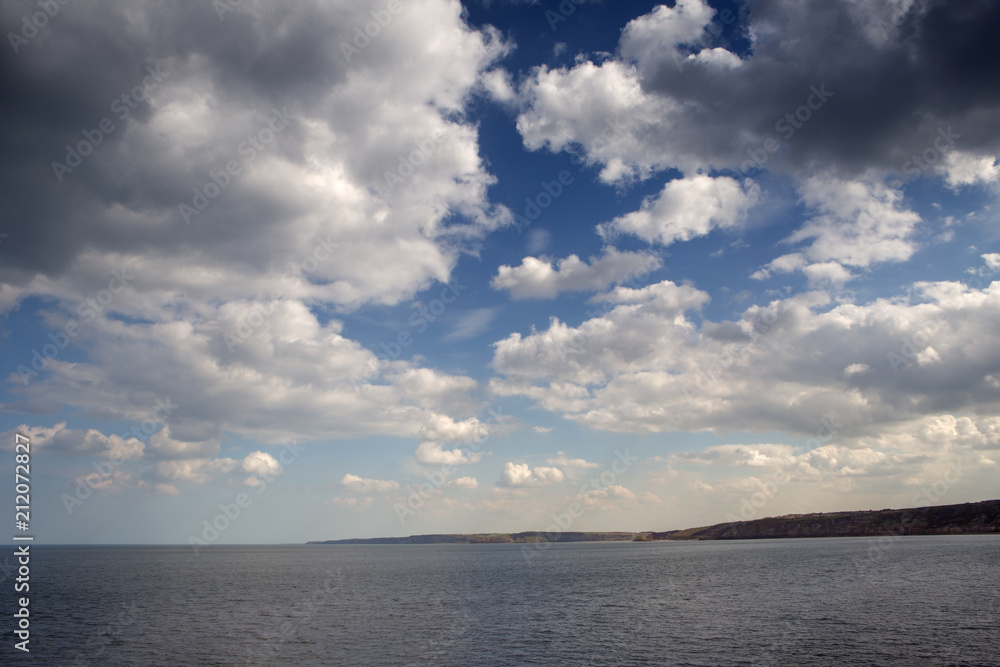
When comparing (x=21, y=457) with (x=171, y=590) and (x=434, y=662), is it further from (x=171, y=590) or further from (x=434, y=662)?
(x=171, y=590)

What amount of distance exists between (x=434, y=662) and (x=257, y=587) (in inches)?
3249

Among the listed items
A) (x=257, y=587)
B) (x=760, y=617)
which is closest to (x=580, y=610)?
(x=760, y=617)

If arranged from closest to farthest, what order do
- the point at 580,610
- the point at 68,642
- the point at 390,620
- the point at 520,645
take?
the point at 520,645 < the point at 68,642 < the point at 390,620 < the point at 580,610

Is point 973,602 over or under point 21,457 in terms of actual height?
under

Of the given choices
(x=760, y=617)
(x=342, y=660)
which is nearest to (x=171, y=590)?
(x=342, y=660)

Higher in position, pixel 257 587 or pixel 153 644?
pixel 153 644

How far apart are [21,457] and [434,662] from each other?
34194 mm

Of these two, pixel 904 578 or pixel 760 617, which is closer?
pixel 760 617

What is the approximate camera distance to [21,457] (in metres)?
31.8

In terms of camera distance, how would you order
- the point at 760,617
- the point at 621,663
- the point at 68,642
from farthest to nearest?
1. the point at 760,617
2. the point at 68,642
3. the point at 621,663

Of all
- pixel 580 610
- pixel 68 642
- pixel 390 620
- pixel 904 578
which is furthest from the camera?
pixel 904 578

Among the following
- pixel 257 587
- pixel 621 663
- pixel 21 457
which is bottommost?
pixel 257 587

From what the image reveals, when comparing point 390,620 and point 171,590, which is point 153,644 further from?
point 171,590

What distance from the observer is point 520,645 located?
169ft
